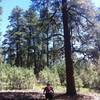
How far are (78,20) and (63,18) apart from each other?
52.4 inches

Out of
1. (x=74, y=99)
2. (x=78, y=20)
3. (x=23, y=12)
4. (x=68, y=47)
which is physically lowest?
(x=74, y=99)

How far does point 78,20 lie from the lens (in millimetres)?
30047

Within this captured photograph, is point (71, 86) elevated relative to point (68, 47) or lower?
lower

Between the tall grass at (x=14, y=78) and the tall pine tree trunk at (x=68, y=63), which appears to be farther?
the tall grass at (x=14, y=78)

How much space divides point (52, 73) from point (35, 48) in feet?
79.6

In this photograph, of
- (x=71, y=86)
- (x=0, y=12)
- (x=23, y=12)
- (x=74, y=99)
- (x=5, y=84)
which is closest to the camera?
(x=74, y=99)

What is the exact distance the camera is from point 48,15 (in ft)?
99.8

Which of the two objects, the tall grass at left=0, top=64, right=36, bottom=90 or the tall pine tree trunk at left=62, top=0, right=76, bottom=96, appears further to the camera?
the tall grass at left=0, top=64, right=36, bottom=90

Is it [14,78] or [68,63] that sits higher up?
[68,63]

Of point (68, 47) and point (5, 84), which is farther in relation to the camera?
point (5, 84)

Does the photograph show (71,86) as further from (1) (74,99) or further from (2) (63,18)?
(2) (63,18)

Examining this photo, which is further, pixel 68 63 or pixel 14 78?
pixel 14 78

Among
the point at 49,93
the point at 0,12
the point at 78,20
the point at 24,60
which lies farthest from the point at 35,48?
the point at 49,93

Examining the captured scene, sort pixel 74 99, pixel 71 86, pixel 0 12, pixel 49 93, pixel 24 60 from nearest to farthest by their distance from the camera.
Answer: pixel 49 93, pixel 74 99, pixel 71 86, pixel 0 12, pixel 24 60
